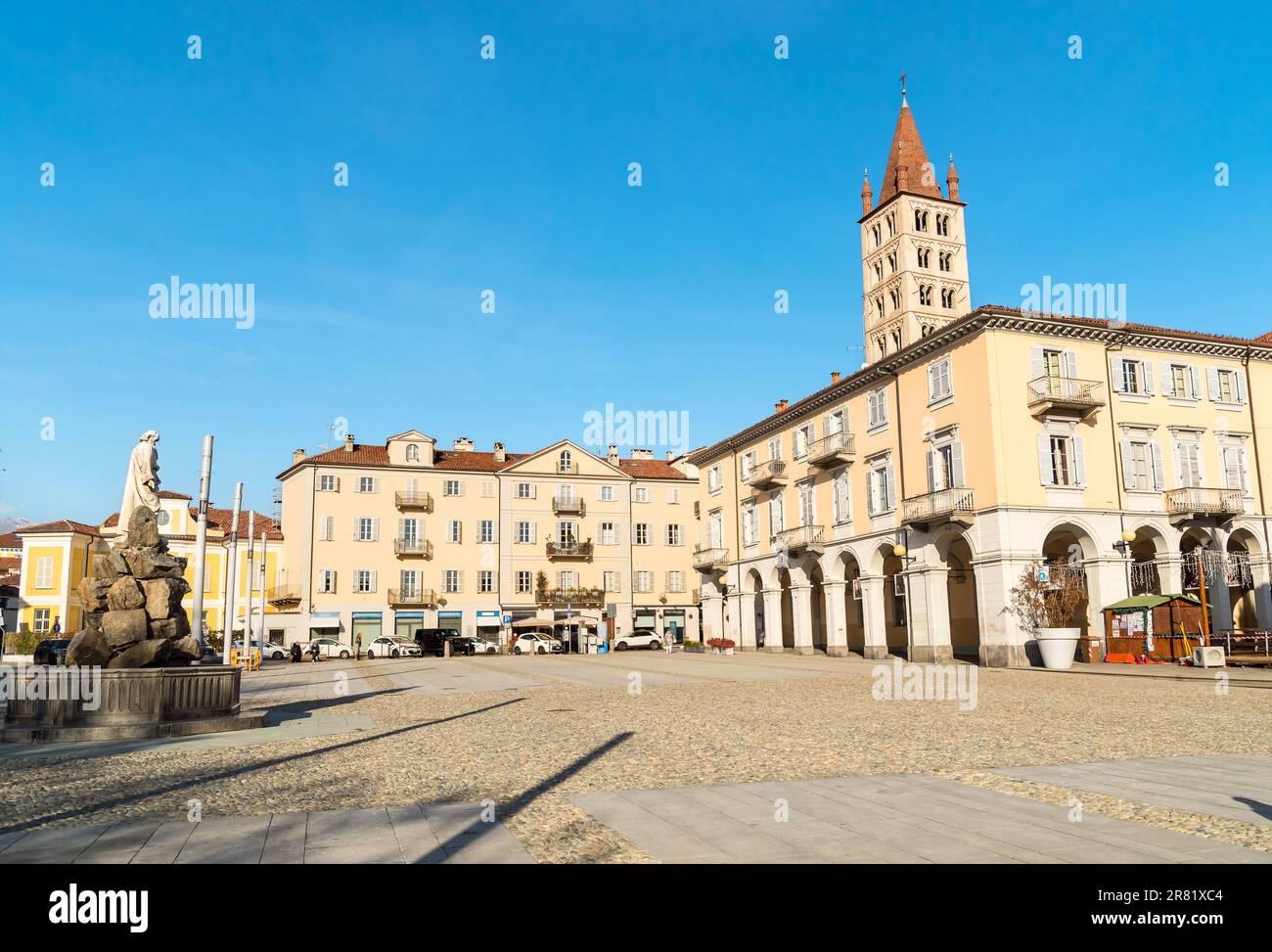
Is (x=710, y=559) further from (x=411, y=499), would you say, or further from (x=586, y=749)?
(x=586, y=749)

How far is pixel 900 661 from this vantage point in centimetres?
3494

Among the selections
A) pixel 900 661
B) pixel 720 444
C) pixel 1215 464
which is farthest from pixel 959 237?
pixel 900 661

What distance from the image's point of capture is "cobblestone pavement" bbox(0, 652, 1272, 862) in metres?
7.44

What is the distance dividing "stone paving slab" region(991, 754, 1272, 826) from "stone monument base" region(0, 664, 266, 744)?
33.9 feet

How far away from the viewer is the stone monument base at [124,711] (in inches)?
467

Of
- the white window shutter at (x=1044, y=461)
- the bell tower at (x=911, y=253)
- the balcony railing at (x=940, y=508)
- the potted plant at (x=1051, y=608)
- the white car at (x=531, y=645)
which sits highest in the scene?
the bell tower at (x=911, y=253)

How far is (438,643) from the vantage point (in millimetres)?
54062

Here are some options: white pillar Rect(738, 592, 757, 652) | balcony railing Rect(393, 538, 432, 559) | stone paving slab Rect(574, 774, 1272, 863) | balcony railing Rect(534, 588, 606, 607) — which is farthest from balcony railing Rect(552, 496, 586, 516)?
stone paving slab Rect(574, 774, 1272, 863)

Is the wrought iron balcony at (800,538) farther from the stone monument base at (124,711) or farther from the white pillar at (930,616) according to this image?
the stone monument base at (124,711)

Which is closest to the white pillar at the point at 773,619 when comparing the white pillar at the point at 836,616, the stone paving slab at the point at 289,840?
the white pillar at the point at 836,616

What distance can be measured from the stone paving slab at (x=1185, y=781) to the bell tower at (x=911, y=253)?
193 ft

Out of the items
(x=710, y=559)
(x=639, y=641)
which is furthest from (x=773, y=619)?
(x=639, y=641)

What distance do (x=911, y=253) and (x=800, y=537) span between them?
103 ft
